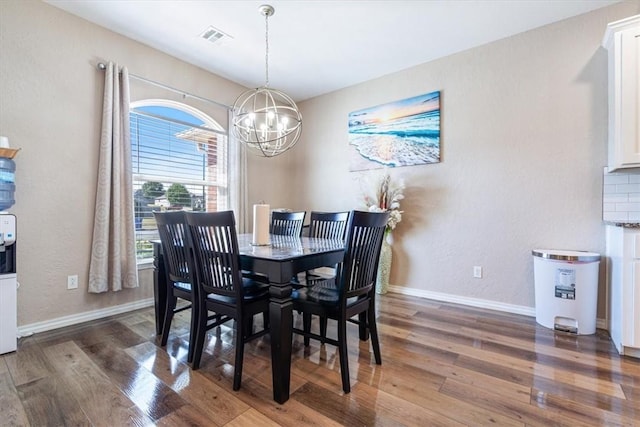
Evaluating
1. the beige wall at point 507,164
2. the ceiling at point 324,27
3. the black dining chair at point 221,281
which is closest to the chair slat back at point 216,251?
the black dining chair at point 221,281

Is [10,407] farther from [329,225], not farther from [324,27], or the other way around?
[324,27]

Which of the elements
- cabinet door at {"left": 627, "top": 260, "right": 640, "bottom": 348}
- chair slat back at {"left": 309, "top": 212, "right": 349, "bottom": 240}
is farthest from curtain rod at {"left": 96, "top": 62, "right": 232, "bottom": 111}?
cabinet door at {"left": 627, "top": 260, "right": 640, "bottom": 348}

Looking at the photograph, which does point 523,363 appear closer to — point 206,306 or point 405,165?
point 206,306

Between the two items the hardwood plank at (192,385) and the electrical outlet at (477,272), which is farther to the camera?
the electrical outlet at (477,272)

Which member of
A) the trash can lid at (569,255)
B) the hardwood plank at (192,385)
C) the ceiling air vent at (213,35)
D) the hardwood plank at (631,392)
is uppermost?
the ceiling air vent at (213,35)

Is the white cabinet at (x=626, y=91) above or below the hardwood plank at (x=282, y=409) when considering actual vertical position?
above

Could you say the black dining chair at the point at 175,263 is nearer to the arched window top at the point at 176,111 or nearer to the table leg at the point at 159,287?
the table leg at the point at 159,287

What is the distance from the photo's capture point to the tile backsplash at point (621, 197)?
2.44 metres

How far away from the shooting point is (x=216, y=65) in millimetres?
3652

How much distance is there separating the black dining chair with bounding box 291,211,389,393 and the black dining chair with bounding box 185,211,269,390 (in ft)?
1.03

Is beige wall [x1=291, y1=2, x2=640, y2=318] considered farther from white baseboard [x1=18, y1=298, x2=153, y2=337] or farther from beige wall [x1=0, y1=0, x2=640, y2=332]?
white baseboard [x1=18, y1=298, x2=153, y2=337]

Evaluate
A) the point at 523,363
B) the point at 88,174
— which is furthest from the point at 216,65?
the point at 523,363

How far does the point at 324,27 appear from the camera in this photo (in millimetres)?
2895

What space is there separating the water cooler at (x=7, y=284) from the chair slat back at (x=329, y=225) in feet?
7.46
